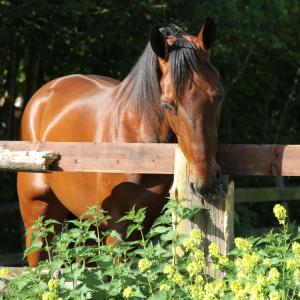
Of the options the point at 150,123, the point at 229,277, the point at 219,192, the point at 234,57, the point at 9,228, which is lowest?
the point at 9,228

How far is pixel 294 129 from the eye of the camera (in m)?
12.7

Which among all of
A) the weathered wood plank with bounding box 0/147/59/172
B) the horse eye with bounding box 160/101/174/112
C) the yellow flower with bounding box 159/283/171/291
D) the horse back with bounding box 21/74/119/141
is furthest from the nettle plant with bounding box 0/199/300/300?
the horse back with bounding box 21/74/119/141

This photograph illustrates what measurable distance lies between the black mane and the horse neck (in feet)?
0.07

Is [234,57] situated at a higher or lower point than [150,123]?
higher

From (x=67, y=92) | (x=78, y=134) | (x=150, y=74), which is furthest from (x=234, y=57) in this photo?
(x=150, y=74)

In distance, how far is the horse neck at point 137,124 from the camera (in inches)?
Result: 188

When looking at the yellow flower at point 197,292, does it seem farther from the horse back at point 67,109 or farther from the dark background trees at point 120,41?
the dark background trees at point 120,41

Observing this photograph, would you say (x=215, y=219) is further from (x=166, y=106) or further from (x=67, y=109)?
(x=67, y=109)

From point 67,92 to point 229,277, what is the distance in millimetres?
3287

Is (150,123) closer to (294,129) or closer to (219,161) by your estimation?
(219,161)

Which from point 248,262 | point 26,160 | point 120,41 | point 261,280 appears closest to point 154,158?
point 26,160

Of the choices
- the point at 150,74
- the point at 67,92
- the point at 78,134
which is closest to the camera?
the point at 150,74

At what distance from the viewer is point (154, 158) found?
13.3ft

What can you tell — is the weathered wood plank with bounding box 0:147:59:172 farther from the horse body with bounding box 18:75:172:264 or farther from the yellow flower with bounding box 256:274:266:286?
the yellow flower with bounding box 256:274:266:286
